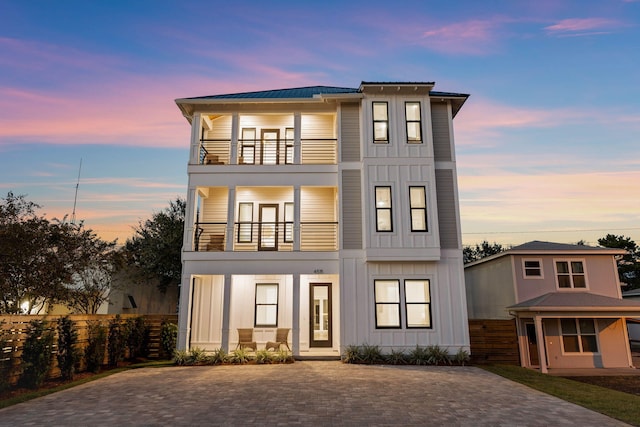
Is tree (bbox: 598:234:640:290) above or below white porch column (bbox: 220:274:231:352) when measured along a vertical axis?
above

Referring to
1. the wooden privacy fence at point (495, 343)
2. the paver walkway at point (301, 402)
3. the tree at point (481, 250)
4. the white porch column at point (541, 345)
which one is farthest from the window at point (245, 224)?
the tree at point (481, 250)

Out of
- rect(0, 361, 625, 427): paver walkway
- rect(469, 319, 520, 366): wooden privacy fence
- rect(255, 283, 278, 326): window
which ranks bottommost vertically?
rect(0, 361, 625, 427): paver walkway

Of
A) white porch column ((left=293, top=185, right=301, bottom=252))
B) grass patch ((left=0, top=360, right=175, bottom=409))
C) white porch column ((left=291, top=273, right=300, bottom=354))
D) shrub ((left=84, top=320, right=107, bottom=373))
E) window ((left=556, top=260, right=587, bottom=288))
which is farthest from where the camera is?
window ((left=556, top=260, right=587, bottom=288))

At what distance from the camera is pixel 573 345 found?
44.4 feet

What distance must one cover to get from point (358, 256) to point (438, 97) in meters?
6.63

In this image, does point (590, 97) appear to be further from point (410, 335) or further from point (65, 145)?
point (65, 145)

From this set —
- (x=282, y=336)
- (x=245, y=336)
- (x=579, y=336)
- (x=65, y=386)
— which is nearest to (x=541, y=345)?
(x=579, y=336)

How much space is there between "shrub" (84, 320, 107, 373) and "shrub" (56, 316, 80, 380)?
76 centimetres

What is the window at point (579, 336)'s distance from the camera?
44.2 ft

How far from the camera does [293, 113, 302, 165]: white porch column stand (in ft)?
44.8

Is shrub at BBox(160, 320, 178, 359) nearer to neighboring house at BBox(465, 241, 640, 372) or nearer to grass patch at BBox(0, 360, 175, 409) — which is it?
grass patch at BBox(0, 360, 175, 409)

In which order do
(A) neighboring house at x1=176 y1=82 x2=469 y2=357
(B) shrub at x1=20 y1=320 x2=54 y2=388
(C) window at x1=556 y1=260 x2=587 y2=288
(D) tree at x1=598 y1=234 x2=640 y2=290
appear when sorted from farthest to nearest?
(D) tree at x1=598 y1=234 x2=640 y2=290
(C) window at x1=556 y1=260 x2=587 y2=288
(A) neighboring house at x1=176 y1=82 x2=469 y2=357
(B) shrub at x1=20 y1=320 x2=54 y2=388

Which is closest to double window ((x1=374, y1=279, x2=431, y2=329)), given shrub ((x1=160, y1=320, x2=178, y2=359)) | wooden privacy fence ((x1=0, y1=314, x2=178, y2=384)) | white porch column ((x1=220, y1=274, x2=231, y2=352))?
white porch column ((x1=220, y1=274, x2=231, y2=352))

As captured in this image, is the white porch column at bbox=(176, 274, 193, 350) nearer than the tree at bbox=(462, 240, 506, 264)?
Yes
